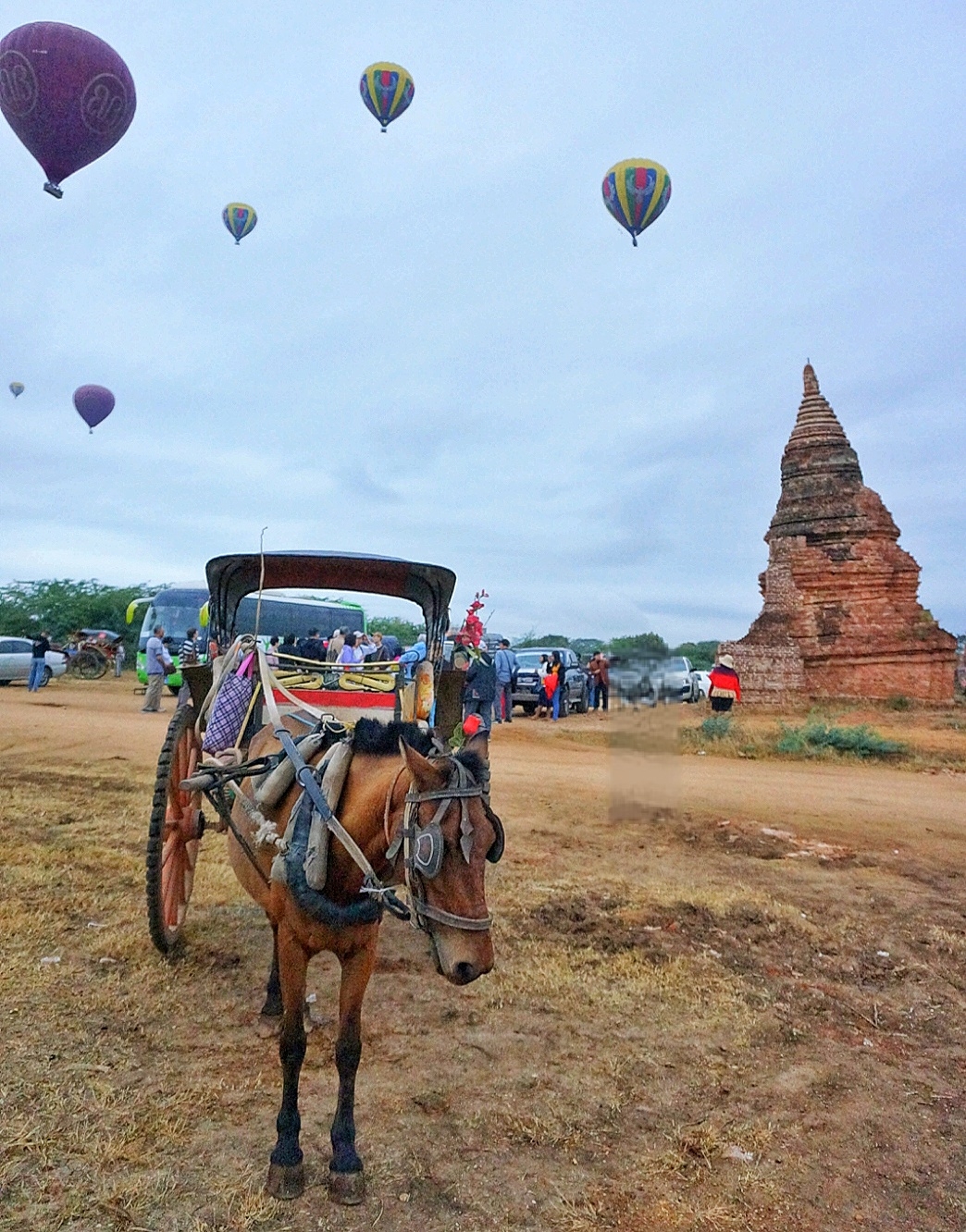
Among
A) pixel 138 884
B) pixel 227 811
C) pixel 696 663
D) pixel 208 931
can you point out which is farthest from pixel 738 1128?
pixel 696 663

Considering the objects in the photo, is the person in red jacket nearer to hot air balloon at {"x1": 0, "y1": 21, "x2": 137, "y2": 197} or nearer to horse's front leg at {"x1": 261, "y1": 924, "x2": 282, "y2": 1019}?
horse's front leg at {"x1": 261, "y1": 924, "x2": 282, "y2": 1019}

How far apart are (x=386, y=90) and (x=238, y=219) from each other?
687 cm

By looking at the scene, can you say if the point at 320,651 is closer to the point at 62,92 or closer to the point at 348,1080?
the point at 348,1080

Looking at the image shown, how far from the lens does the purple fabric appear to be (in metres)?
4.32

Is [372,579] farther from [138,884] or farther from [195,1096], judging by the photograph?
[195,1096]

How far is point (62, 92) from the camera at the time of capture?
12.2 meters

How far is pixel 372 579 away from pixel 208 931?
2.44m

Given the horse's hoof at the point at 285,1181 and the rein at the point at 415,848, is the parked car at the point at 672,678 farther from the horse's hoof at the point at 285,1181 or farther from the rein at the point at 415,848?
the horse's hoof at the point at 285,1181

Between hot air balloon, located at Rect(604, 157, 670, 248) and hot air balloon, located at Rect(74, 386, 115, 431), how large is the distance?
56.2 ft

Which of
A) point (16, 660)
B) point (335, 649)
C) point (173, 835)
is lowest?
point (173, 835)

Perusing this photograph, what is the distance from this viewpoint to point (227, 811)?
365cm

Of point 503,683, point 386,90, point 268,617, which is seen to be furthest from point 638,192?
point 268,617

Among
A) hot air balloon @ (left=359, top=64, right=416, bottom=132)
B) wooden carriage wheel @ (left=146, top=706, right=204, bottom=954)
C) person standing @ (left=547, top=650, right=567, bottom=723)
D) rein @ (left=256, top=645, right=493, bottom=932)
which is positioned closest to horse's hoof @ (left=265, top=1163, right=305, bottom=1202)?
rein @ (left=256, top=645, right=493, bottom=932)

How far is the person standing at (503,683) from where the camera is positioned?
1683 cm
